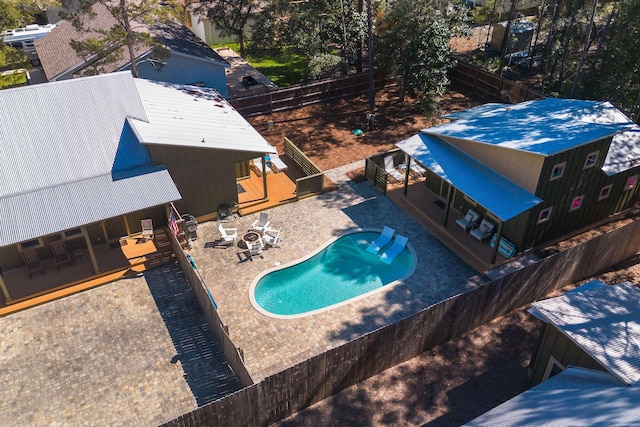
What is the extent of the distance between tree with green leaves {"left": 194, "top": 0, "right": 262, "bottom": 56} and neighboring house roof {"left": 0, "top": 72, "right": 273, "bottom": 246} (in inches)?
735

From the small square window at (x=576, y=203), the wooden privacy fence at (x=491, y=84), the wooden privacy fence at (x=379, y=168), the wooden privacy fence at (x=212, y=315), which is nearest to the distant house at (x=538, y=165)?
the small square window at (x=576, y=203)

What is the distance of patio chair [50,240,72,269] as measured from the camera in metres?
21.0

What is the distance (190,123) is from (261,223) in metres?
5.67

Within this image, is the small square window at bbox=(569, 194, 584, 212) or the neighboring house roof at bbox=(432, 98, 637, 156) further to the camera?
the small square window at bbox=(569, 194, 584, 212)

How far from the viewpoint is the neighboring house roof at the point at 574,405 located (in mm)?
11211

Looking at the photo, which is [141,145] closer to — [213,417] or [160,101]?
[160,101]

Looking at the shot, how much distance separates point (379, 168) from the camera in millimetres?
26250

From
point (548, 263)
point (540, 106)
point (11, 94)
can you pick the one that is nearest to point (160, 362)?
point (11, 94)

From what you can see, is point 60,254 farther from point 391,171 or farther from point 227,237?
point 391,171

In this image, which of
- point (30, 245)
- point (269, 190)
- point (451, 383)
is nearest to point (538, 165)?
point (451, 383)

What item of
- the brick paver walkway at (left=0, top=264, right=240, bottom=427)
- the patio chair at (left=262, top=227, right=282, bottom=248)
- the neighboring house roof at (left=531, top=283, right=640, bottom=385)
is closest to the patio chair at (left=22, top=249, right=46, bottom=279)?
the brick paver walkway at (left=0, top=264, right=240, bottom=427)

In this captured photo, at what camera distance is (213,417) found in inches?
548

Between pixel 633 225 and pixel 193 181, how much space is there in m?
18.3

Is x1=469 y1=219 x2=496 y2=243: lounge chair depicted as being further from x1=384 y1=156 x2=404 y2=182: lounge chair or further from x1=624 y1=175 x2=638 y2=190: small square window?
x1=624 y1=175 x2=638 y2=190: small square window
